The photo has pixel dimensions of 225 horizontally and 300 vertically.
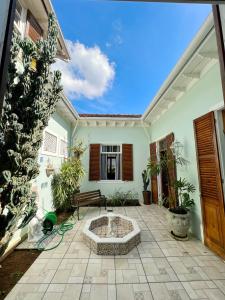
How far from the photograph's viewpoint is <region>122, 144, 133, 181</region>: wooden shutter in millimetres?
6368

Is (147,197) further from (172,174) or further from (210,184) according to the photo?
(210,184)

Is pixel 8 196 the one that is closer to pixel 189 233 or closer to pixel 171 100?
pixel 189 233

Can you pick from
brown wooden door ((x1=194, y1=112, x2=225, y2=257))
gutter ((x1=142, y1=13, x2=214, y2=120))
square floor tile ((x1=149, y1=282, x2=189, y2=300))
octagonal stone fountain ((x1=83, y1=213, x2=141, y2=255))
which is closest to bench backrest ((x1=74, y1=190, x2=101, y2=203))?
octagonal stone fountain ((x1=83, y1=213, x2=141, y2=255))

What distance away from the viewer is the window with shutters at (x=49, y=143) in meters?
4.16

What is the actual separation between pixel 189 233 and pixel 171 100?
3.51 meters

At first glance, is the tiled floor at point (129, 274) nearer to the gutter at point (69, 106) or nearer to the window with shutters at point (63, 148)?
the window with shutters at point (63, 148)

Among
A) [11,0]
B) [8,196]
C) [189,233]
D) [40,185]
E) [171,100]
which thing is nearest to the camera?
[11,0]

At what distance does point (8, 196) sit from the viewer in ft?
5.17

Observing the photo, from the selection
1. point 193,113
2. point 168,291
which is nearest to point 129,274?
point 168,291

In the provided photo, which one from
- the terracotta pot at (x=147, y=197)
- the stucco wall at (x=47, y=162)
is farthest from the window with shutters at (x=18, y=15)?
the terracotta pot at (x=147, y=197)

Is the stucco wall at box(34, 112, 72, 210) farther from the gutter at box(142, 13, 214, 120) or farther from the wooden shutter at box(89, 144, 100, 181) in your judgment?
the gutter at box(142, 13, 214, 120)

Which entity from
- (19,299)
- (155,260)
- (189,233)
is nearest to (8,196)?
(19,299)

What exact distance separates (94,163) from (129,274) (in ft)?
14.9

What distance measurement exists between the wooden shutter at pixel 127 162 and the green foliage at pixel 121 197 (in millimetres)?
620
